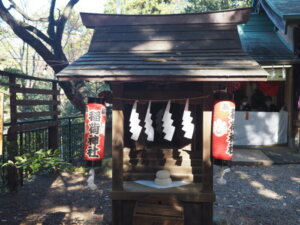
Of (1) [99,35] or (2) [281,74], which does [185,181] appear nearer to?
(1) [99,35]

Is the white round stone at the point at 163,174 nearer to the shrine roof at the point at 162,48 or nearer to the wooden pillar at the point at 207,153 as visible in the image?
the wooden pillar at the point at 207,153

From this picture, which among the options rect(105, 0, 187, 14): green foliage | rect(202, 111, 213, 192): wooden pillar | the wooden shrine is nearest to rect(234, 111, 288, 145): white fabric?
the wooden shrine

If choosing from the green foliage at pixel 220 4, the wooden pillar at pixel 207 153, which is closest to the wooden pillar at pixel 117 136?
the wooden pillar at pixel 207 153

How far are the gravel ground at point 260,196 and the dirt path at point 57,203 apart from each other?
9.64ft

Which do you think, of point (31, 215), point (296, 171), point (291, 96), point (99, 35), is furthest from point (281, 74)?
point (31, 215)

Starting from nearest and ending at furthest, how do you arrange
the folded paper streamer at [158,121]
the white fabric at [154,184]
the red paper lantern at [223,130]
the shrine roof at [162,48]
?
1. the shrine roof at [162,48]
2. the red paper lantern at [223,130]
3. the white fabric at [154,184]
4. the folded paper streamer at [158,121]

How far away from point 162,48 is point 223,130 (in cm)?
194

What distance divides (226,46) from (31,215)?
551 cm

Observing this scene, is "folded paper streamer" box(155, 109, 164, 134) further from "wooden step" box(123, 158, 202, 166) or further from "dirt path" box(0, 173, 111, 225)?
"dirt path" box(0, 173, 111, 225)

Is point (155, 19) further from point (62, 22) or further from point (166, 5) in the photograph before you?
point (166, 5)

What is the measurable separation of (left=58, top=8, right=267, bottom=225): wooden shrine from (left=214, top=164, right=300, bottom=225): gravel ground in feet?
5.49

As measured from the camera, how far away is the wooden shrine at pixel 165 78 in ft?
14.0

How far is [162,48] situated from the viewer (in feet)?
17.2

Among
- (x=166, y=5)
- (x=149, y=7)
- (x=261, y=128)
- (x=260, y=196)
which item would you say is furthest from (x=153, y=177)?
(x=166, y=5)
